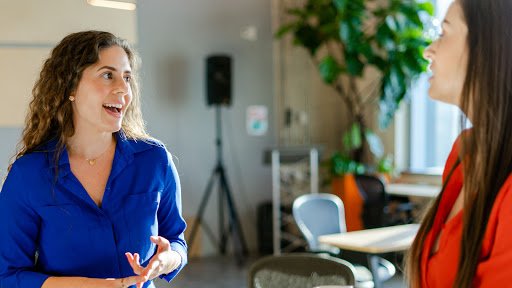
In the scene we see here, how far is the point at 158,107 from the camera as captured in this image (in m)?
6.66

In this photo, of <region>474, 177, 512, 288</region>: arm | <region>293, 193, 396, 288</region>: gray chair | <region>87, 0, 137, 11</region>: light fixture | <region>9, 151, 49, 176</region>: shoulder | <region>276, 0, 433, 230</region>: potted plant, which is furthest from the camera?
<region>276, 0, 433, 230</region>: potted plant

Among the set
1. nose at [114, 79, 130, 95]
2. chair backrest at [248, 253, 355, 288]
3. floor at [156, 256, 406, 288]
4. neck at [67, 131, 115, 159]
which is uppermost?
nose at [114, 79, 130, 95]

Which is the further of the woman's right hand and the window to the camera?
the window

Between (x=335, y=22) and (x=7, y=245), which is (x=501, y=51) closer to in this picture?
(x=7, y=245)

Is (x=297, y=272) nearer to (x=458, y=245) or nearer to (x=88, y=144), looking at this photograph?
(x=88, y=144)

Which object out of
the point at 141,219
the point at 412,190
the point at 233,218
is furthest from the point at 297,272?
the point at 233,218

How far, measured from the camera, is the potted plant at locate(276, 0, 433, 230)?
6.05 m

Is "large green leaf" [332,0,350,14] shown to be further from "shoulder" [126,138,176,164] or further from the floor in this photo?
"shoulder" [126,138,176,164]

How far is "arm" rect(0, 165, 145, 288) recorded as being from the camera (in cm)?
166

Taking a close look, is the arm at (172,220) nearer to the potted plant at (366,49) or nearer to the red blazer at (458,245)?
the red blazer at (458,245)

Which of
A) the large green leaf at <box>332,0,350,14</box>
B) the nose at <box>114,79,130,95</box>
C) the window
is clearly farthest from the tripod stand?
the nose at <box>114,79,130,95</box>

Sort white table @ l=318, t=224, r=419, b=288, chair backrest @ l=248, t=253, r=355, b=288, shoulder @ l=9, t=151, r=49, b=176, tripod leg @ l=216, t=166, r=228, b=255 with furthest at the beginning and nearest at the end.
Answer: tripod leg @ l=216, t=166, r=228, b=255
white table @ l=318, t=224, r=419, b=288
chair backrest @ l=248, t=253, r=355, b=288
shoulder @ l=9, t=151, r=49, b=176

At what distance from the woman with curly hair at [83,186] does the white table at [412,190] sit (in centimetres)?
443

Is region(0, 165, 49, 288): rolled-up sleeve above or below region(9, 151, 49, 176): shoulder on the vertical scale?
below
